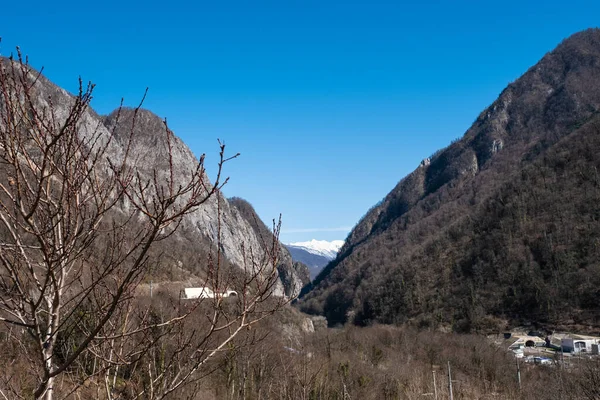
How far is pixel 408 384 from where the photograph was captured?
35656mm

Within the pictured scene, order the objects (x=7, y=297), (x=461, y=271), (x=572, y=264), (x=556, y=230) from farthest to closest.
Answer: (x=461, y=271) → (x=556, y=230) → (x=572, y=264) → (x=7, y=297)

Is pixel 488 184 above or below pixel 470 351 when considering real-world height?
above

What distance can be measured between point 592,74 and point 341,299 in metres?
133

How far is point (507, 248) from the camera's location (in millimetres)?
86625

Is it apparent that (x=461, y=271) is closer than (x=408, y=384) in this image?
No

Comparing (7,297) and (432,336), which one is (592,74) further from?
(7,297)

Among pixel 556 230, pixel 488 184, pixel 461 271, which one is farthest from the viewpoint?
pixel 488 184

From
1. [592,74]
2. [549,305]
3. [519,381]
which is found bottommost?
[519,381]

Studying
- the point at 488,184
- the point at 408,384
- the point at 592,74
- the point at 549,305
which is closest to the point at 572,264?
the point at 549,305

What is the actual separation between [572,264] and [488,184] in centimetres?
7694

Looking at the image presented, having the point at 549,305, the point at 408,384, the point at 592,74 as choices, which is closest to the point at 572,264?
the point at 549,305

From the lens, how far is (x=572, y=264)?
241 feet

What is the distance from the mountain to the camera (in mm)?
72625

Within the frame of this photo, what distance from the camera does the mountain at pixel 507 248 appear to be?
7262cm
